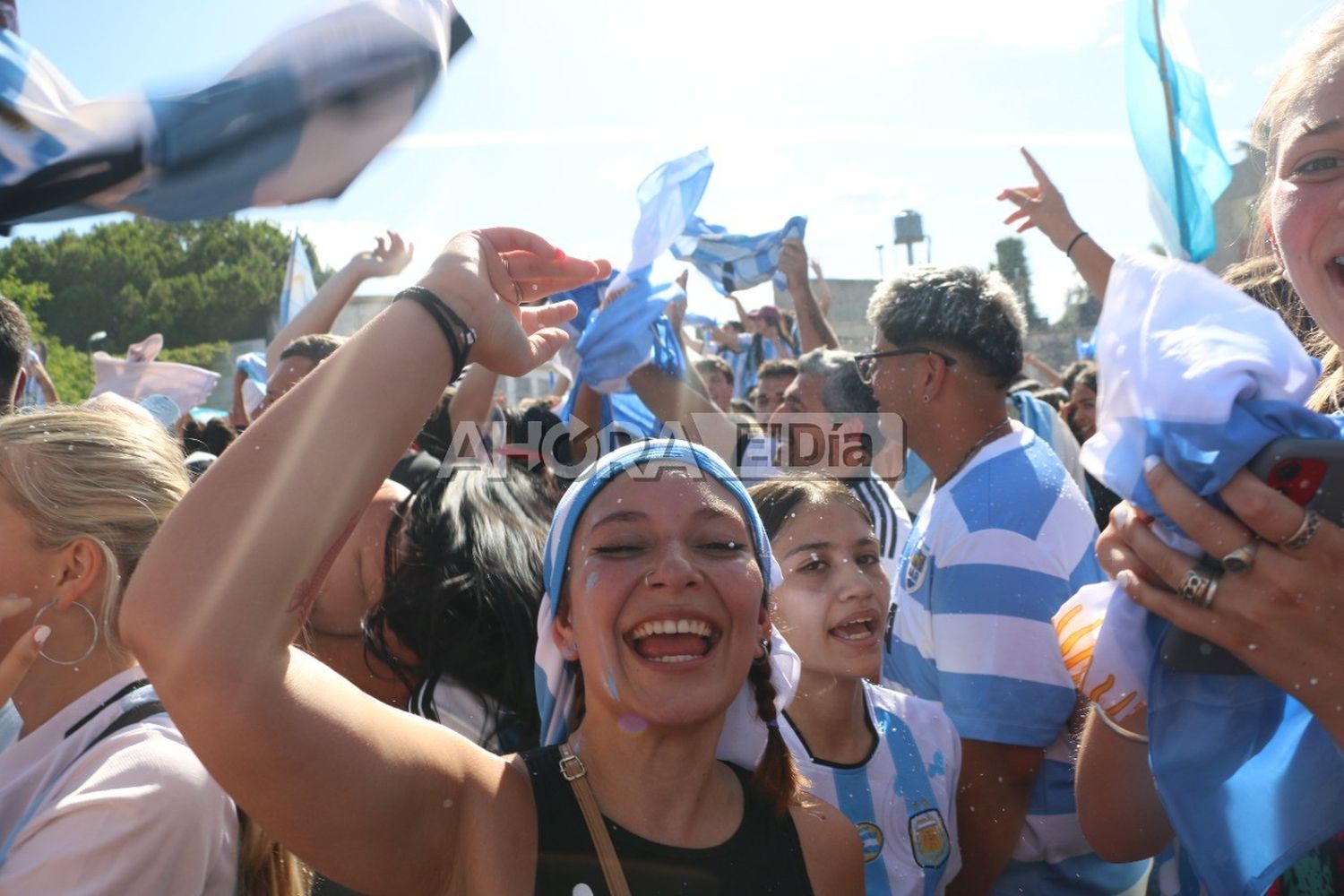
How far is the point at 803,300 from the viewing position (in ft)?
19.8

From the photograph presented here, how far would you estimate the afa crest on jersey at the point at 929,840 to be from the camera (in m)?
2.29

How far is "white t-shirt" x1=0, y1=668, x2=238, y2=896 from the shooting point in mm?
1600

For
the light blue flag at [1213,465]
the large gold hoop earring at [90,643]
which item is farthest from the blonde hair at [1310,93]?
the large gold hoop earring at [90,643]

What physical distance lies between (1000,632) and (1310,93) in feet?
4.63

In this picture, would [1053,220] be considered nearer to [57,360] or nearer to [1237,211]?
[1237,211]

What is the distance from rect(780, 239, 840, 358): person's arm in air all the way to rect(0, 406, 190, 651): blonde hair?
4269mm

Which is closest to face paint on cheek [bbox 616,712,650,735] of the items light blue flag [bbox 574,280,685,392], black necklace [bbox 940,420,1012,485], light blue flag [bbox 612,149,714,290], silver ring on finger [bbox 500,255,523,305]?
silver ring on finger [bbox 500,255,523,305]

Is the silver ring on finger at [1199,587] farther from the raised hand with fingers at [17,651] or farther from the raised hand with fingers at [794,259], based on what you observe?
the raised hand with fingers at [794,259]

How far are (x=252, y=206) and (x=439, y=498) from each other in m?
1.38

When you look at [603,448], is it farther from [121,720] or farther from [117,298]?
[117,298]

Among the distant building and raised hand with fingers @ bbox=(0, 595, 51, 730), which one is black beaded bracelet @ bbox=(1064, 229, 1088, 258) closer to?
the distant building

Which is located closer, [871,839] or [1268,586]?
[1268,586]

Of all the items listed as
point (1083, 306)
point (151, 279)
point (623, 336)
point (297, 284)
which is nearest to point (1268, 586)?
point (623, 336)

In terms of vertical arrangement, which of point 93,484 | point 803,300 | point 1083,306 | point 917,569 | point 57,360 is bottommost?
point 57,360
